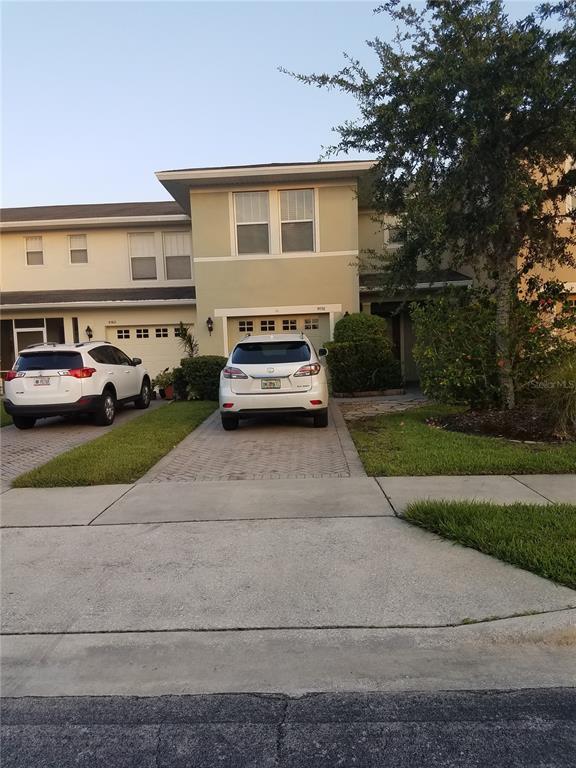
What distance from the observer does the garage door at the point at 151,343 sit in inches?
692

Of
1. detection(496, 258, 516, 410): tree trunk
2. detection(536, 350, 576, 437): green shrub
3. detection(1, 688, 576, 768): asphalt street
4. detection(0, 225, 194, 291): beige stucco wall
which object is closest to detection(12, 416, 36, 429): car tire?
detection(0, 225, 194, 291): beige stucco wall

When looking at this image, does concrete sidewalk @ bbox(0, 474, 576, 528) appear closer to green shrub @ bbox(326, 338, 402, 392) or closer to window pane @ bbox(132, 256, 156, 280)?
green shrub @ bbox(326, 338, 402, 392)

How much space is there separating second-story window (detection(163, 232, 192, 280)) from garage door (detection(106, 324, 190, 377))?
2083mm

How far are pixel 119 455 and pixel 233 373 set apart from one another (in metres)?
2.40

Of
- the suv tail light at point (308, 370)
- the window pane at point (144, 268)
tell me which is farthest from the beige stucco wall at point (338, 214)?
the suv tail light at point (308, 370)

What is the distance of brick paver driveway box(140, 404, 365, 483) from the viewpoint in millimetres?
7043

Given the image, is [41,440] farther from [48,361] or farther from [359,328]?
[359,328]

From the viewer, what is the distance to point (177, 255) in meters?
18.4

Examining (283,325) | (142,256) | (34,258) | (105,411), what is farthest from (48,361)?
(34,258)

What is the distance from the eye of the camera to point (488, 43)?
7.83m

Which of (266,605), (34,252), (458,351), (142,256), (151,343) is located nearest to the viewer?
(266,605)

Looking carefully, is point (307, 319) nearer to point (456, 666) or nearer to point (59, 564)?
point (59, 564)

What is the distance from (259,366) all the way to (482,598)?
246 inches

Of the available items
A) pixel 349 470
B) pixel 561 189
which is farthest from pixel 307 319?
pixel 349 470
